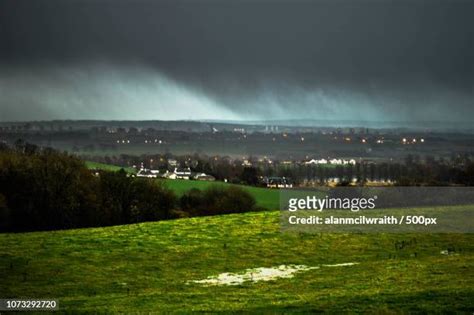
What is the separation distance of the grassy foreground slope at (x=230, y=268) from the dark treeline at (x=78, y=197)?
565 inches

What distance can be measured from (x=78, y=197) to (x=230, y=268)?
100 feet

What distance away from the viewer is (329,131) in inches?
2530

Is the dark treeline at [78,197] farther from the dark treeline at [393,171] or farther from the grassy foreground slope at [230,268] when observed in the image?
the grassy foreground slope at [230,268]

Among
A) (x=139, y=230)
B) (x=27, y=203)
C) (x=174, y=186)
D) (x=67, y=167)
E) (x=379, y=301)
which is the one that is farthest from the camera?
(x=174, y=186)

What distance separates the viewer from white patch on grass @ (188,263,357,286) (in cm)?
2192

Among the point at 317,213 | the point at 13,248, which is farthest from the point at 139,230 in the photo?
the point at 317,213

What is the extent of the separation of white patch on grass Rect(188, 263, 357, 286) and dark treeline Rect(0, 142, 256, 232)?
30083 millimetres

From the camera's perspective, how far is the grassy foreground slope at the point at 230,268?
16.9 m

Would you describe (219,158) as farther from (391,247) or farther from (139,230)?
(391,247)

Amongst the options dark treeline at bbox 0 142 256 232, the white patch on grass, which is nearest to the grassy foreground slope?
the white patch on grass

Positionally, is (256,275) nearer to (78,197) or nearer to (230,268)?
(230,268)

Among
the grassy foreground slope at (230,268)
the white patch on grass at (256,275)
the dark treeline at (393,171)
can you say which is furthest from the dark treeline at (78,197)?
the white patch on grass at (256,275)

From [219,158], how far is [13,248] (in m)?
43.1

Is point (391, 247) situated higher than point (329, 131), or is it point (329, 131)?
point (329, 131)
